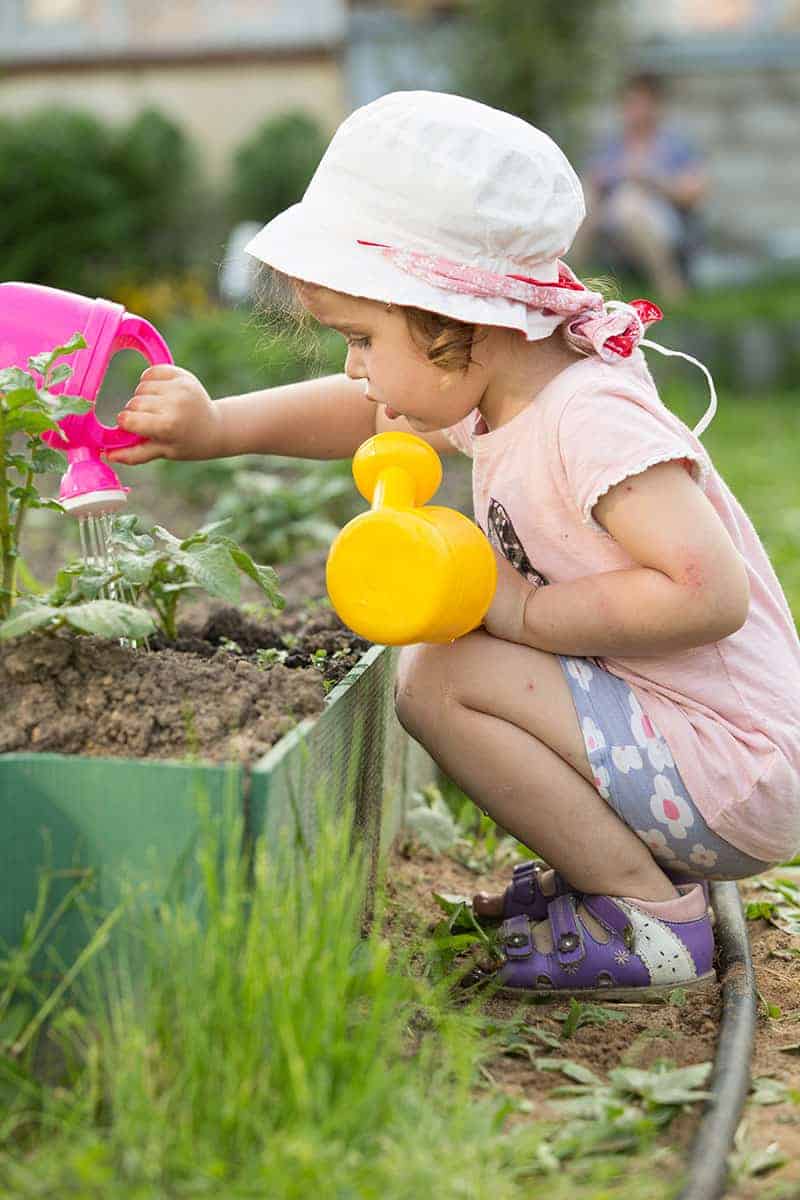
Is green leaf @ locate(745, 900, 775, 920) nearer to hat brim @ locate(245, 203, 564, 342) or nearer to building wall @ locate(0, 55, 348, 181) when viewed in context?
hat brim @ locate(245, 203, 564, 342)

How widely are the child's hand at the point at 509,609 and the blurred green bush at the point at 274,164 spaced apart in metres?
8.79

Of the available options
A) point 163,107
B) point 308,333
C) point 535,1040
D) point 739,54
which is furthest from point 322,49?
point 535,1040

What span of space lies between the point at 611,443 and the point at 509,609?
0.87ft

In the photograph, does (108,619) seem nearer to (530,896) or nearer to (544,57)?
(530,896)

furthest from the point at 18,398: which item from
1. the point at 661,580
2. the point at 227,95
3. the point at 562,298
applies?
the point at 227,95

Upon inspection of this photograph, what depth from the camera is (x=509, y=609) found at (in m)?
1.98

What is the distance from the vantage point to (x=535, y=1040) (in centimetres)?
187

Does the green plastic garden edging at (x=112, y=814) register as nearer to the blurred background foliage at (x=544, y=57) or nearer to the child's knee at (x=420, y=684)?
the child's knee at (x=420, y=684)

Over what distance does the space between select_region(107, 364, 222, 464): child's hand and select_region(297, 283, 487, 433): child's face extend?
0.27m

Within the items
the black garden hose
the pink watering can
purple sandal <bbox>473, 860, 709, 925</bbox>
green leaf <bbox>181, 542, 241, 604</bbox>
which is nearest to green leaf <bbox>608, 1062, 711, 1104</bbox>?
the black garden hose

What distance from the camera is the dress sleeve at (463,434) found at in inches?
85.4

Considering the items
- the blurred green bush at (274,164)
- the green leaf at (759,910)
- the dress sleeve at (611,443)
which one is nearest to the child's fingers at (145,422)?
the dress sleeve at (611,443)

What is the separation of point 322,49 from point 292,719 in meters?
10.2

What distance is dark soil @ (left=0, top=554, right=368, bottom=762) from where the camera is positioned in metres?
1.70
